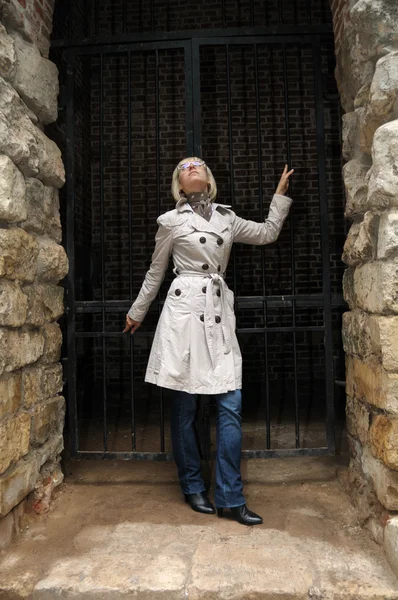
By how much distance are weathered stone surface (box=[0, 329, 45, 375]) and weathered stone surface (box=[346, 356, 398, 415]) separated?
1.66 meters

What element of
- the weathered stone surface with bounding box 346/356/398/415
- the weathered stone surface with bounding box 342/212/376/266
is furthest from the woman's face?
the weathered stone surface with bounding box 346/356/398/415

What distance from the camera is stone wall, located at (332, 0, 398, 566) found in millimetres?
2049

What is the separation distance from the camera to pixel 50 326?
2.72m

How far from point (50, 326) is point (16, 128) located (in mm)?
1045

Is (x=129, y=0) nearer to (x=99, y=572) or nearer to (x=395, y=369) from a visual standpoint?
(x=395, y=369)

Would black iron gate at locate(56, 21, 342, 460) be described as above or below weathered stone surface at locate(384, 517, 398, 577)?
above

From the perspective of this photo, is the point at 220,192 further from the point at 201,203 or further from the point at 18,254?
the point at 18,254

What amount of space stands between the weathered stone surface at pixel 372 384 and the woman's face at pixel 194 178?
1.25 metres

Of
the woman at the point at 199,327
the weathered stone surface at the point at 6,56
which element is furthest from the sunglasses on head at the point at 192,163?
the weathered stone surface at the point at 6,56

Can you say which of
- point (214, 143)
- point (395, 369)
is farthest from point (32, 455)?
point (214, 143)

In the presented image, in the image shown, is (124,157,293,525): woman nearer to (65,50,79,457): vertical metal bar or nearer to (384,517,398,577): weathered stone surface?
(65,50,79,457): vertical metal bar

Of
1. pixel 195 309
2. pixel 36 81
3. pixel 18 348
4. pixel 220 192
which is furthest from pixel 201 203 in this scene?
pixel 220 192

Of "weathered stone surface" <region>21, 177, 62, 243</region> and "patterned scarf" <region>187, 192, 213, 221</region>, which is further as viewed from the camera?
"patterned scarf" <region>187, 192, 213, 221</region>

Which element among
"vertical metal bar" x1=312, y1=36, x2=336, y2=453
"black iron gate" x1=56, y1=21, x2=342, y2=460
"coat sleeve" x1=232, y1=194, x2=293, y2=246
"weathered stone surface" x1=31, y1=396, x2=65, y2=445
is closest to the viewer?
"weathered stone surface" x1=31, y1=396, x2=65, y2=445
